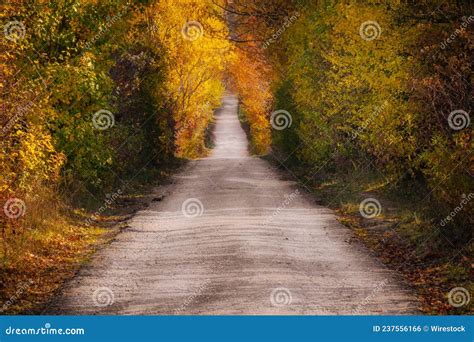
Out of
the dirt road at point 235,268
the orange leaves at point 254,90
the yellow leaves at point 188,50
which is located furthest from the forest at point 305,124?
the orange leaves at point 254,90

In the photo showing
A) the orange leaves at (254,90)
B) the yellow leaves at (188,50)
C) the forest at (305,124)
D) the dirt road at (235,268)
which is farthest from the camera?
the orange leaves at (254,90)

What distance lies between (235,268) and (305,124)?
687 inches

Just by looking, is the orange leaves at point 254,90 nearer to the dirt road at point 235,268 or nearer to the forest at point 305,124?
the forest at point 305,124

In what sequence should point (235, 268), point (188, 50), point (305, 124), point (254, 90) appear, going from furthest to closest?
point (254, 90) → point (188, 50) → point (305, 124) → point (235, 268)

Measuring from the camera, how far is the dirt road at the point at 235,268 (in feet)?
37.1

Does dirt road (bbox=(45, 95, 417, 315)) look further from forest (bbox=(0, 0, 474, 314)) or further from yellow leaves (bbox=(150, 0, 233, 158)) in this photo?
yellow leaves (bbox=(150, 0, 233, 158))

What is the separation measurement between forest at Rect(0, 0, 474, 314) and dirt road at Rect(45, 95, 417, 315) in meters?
0.61

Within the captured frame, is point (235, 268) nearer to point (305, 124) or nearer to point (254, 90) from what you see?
point (305, 124)

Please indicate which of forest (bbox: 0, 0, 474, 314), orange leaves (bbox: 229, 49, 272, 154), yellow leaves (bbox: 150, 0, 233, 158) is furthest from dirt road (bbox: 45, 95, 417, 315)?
orange leaves (bbox: 229, 49, 272, 154)

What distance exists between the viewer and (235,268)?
1384 cm

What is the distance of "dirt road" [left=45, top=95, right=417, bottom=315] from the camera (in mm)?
11320

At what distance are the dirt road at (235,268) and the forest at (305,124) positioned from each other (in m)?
0.61

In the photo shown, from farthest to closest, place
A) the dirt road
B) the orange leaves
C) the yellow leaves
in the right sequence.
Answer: the orange leaves, the yellow leaves, the dirt road

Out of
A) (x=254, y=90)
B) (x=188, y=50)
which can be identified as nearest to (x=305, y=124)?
(x=188, y=50)
